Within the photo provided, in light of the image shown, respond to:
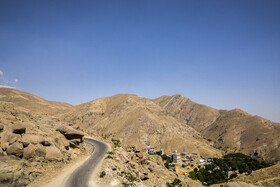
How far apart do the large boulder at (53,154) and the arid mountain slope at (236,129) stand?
8960 cm

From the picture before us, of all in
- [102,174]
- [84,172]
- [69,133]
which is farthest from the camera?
[69,133]

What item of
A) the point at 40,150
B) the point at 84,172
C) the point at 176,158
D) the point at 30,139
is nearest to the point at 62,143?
the point at 40,150

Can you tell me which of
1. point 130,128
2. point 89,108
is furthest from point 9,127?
point 89,108

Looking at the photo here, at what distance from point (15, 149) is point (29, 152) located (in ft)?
4.00

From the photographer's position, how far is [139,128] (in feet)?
245

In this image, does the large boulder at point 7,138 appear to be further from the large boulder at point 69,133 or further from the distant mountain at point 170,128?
the distant mountain at point 170,128

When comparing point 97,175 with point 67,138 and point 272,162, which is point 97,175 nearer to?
point 67,138

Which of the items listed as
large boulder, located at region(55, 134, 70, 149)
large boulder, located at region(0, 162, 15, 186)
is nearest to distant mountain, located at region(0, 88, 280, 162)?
large boulder, located at region(55, 134, 70, 149)

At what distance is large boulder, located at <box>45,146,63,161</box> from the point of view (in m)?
16.2

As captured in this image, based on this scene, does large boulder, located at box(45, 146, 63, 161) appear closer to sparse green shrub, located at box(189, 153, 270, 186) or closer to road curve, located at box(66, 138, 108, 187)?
road curve, located at box(66, 138, 108, 187)

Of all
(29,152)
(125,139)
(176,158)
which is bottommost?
(176,158)

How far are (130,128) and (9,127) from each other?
6213 cm

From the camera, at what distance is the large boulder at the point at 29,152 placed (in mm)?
14234

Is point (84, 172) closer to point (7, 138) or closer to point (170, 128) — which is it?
point (7, 138)
